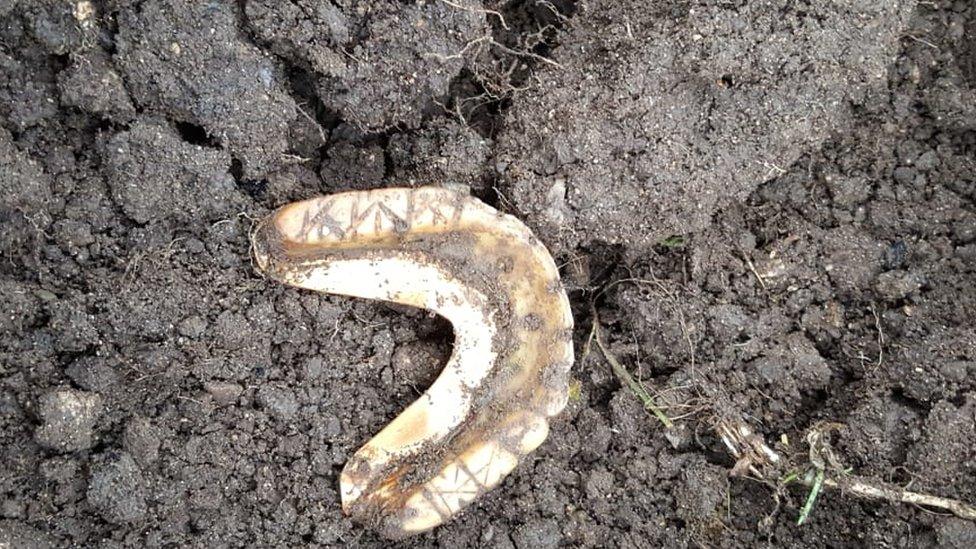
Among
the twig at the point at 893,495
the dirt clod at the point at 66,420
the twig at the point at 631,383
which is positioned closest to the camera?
the dirt clod at the point at 66,420

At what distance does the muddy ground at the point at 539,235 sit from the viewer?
2.20 m

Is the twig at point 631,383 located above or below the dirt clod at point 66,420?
above

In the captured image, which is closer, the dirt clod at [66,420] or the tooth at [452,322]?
the dirt clod at [66,420]

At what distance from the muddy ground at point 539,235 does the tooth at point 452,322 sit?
0.34 feet

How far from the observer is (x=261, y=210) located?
235 cm

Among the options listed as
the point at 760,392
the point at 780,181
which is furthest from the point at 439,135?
the point at 760,392

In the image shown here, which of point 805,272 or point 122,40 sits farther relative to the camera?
point 805,272

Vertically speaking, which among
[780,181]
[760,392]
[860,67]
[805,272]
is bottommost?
[760,392]

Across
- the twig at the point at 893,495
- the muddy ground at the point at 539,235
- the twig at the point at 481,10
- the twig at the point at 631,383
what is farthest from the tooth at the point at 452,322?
the twig at the point at 893,495

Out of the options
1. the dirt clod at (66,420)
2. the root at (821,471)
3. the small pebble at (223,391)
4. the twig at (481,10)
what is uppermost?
the twig at (481,10)

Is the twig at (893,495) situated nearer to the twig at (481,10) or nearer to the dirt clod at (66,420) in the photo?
the twig at (481,10)

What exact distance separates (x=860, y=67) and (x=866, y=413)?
3.30 feet

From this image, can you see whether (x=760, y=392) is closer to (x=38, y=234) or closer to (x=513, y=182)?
(x=513, y=182)

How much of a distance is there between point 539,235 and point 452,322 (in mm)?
367
